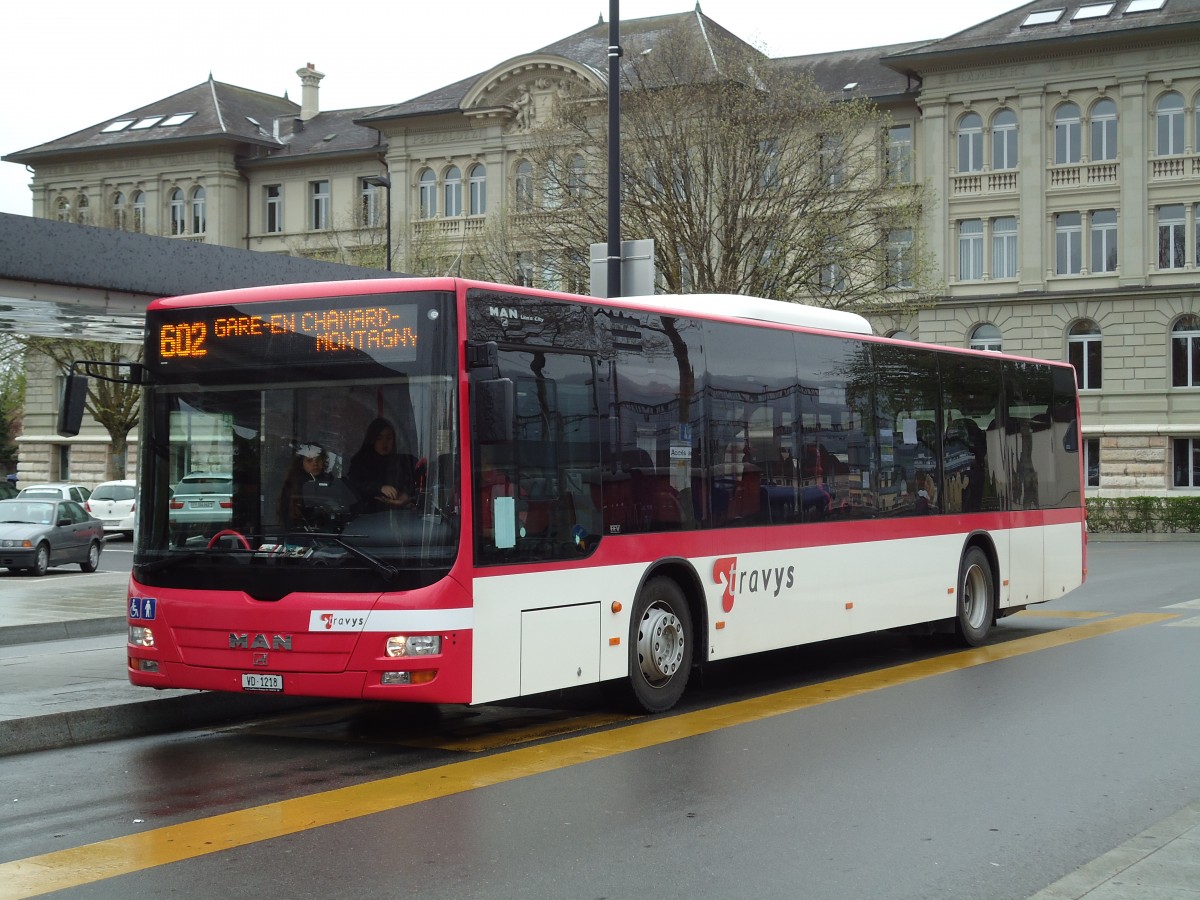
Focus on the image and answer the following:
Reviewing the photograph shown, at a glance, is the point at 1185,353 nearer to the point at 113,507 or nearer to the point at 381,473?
the point at 113,507

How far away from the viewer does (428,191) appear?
209ft

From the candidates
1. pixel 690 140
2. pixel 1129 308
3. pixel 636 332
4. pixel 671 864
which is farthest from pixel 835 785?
pixel 1129 308

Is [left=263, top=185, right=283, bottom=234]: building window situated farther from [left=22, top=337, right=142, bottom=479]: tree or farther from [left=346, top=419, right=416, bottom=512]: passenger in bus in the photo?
[left=346, top=419, right=416, bottom=512]: passenger in bus

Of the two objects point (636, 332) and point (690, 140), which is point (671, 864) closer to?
point (636, 332)

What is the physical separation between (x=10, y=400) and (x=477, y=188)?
36.6 m

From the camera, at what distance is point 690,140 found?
35.4 meters

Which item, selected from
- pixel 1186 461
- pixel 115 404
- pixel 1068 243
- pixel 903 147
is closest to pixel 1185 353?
pixel 1186 461

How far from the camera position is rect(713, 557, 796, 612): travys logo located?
11727 mm

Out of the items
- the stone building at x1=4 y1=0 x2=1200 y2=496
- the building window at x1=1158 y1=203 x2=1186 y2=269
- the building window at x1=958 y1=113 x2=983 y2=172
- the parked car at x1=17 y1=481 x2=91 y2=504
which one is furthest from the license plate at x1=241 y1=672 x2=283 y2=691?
the building window at x1=958 y1=113 x2=983 y2=172

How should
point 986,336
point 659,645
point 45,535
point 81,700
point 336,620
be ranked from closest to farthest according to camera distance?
point 336,620
point 81,700
point 659,645
point 45,535
point 986,336

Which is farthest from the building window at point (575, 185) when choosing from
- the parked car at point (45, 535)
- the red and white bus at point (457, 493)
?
the red and white bus at point (457, 493)

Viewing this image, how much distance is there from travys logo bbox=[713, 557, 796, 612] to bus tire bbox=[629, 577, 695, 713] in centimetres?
39

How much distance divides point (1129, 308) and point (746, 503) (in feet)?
142

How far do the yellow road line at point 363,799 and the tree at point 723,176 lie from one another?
76.1 feet
